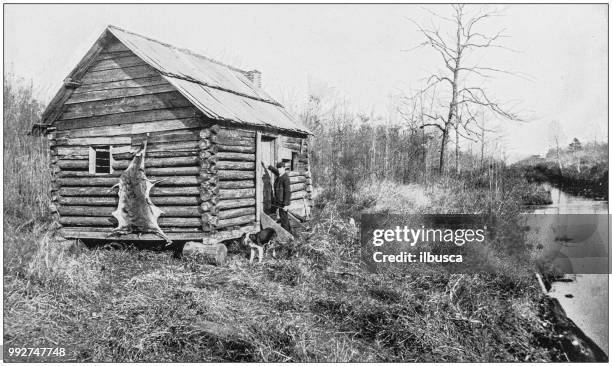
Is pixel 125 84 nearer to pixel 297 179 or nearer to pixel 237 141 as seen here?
pixel 237 141

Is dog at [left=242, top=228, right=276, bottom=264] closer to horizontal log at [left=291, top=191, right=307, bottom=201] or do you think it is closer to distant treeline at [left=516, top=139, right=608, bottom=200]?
horizontal log at [left=291, top=191, right=307, bottom=201]

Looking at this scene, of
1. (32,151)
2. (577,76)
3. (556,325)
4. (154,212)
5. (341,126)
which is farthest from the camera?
(341,126)

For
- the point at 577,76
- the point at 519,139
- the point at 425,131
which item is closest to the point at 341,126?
the point at 425,131

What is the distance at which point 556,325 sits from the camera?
22.9ft

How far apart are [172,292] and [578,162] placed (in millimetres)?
6581

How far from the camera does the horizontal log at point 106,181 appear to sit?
912cm

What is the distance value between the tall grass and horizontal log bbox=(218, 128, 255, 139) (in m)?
3.33

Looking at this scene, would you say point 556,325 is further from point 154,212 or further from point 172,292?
point 154,212

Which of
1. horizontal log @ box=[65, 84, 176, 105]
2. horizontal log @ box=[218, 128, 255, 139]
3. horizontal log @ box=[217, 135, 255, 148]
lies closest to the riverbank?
horizontal log @ box=[217, 135, 255, 148]

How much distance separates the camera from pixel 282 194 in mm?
10555

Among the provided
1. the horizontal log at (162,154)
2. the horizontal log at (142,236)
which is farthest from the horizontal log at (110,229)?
the horizontal log at (162,154)

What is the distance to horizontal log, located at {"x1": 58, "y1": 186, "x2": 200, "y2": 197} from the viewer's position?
9.12 meters

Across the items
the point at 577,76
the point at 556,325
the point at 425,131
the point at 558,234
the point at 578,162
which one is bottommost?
the point at 556,325

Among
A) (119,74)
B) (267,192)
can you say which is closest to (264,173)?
(267,192)
